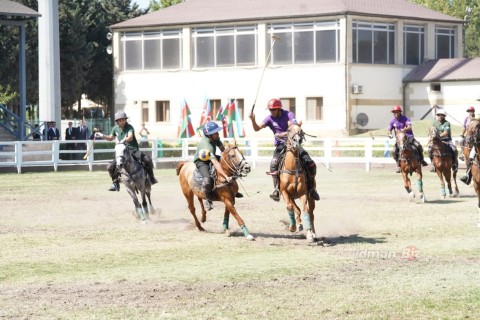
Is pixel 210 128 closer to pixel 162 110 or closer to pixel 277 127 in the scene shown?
pixel 277 127

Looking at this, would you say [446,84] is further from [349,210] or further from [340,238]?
[340,238]

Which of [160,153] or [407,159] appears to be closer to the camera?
[407,159]

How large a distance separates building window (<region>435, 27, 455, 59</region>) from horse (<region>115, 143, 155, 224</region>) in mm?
46337

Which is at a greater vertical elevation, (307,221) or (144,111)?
(144,111)

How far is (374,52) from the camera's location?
61.5m

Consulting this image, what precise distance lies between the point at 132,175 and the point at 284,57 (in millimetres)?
41035

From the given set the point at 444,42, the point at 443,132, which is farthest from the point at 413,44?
the point at 443,132

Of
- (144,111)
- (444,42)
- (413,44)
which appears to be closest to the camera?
(413,44)

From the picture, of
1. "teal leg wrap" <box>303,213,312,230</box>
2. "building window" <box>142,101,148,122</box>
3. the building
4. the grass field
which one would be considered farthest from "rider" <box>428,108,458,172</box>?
"building window" <box>142,101,148,122</box>

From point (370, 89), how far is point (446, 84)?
4289 millimetres

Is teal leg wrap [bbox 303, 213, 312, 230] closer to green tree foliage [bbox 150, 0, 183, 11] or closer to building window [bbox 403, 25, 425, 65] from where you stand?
building window [bbox 403, 25, 425, 65]

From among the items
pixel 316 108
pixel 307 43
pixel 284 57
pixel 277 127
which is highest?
pixel 307 43

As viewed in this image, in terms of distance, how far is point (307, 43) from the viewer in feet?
199

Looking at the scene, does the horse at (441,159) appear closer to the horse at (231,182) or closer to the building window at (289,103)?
the horse at (231,182)
